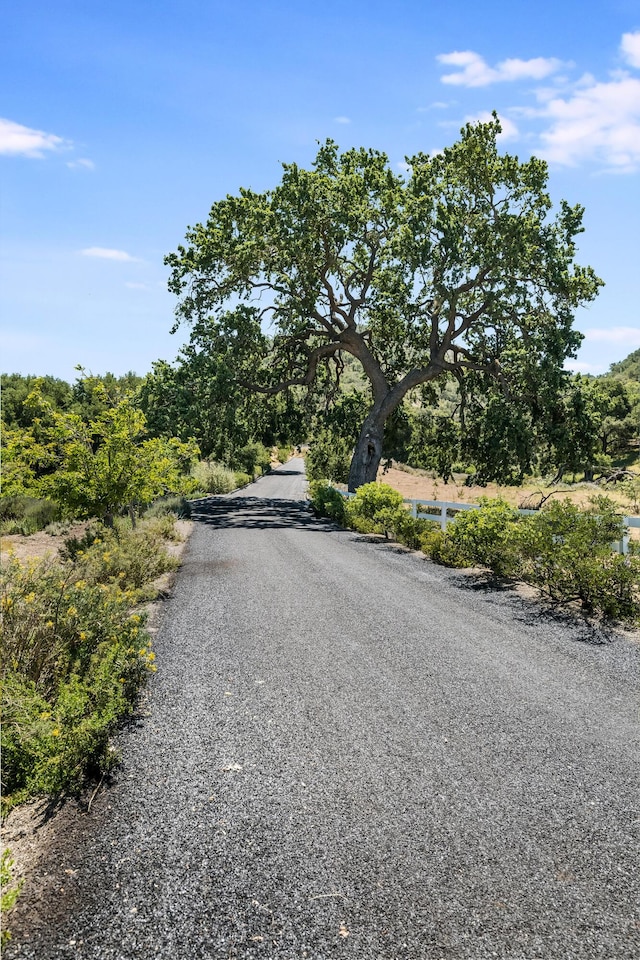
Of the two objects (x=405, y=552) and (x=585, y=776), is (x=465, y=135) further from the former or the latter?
(x=585, y=776)

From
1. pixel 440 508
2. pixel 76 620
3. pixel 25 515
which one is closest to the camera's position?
pixel 76 620

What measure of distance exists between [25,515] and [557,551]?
17565 mm

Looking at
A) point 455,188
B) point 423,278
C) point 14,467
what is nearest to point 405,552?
point 14,467

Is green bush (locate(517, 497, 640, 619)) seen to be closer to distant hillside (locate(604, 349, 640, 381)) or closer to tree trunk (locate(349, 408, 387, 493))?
tree trunk (locate(349, 408, 387, 493))

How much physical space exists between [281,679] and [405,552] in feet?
32.3

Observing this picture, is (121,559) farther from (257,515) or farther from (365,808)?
(257,515)

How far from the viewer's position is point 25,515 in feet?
68.4

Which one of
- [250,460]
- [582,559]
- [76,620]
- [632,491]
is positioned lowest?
[76,620]

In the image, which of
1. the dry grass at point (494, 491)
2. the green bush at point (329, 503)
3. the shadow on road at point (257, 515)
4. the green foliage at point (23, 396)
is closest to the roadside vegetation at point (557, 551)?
the dry grass at point (494, 491)

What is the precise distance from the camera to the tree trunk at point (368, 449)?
28516 mm

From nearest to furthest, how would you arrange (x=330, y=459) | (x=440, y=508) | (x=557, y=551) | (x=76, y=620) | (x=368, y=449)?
→ 1. (x=76, y=620)
2. (x=557, y=551)
3. (x=440, y=508)
4. (x=368, y=449)
5. (x=330, y=459)

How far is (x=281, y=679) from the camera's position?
21.1 feet

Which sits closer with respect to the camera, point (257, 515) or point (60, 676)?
point (60, 676)

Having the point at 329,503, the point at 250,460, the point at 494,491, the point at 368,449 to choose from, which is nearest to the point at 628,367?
the point at 250,460
